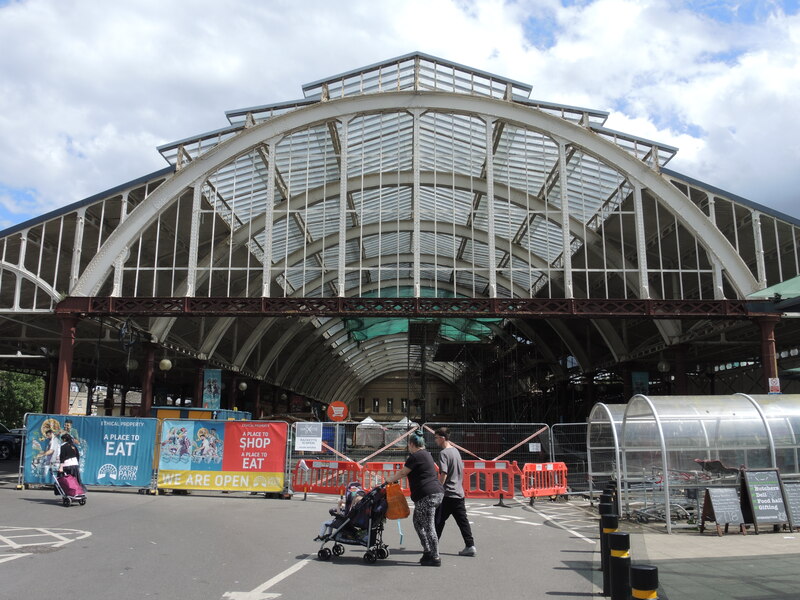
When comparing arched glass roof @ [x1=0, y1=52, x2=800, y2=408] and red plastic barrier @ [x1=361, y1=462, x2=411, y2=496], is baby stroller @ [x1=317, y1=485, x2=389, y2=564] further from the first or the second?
arched glass roof @ [x1=0, y1=52, x2=800, y2=408]

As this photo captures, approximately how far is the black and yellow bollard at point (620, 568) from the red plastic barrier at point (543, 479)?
412 inches

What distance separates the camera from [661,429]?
38.4 feet

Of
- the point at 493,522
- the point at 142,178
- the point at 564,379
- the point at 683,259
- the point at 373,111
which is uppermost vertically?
the point at 373,111

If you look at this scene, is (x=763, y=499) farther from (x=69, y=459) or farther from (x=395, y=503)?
(x=69, y=459)

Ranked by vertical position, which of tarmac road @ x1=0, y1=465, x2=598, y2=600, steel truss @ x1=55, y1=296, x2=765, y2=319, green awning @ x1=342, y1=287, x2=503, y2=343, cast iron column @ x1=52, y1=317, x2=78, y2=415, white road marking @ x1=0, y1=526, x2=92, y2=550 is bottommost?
tarmac road @ x1=0, y1=465, x2=598, y2=600

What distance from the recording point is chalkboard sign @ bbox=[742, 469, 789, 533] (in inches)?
440

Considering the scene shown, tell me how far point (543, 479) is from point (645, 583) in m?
12.4

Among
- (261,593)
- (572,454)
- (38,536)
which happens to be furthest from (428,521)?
(572,454)

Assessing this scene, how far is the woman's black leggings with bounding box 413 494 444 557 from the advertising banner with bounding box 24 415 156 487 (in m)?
10.7

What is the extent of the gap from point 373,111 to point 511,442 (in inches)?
480

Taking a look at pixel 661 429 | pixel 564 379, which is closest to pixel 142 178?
pixel 661 429

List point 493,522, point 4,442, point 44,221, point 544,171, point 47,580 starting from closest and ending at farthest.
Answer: point 47,580, point 493,522, point 44,221, point 544,171, point 4,442

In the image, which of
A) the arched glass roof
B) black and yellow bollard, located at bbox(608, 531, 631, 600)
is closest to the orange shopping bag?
black and yellow bollard, located at bbox(608, 531, 631, 600)

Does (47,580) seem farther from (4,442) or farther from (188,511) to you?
(4,442)
